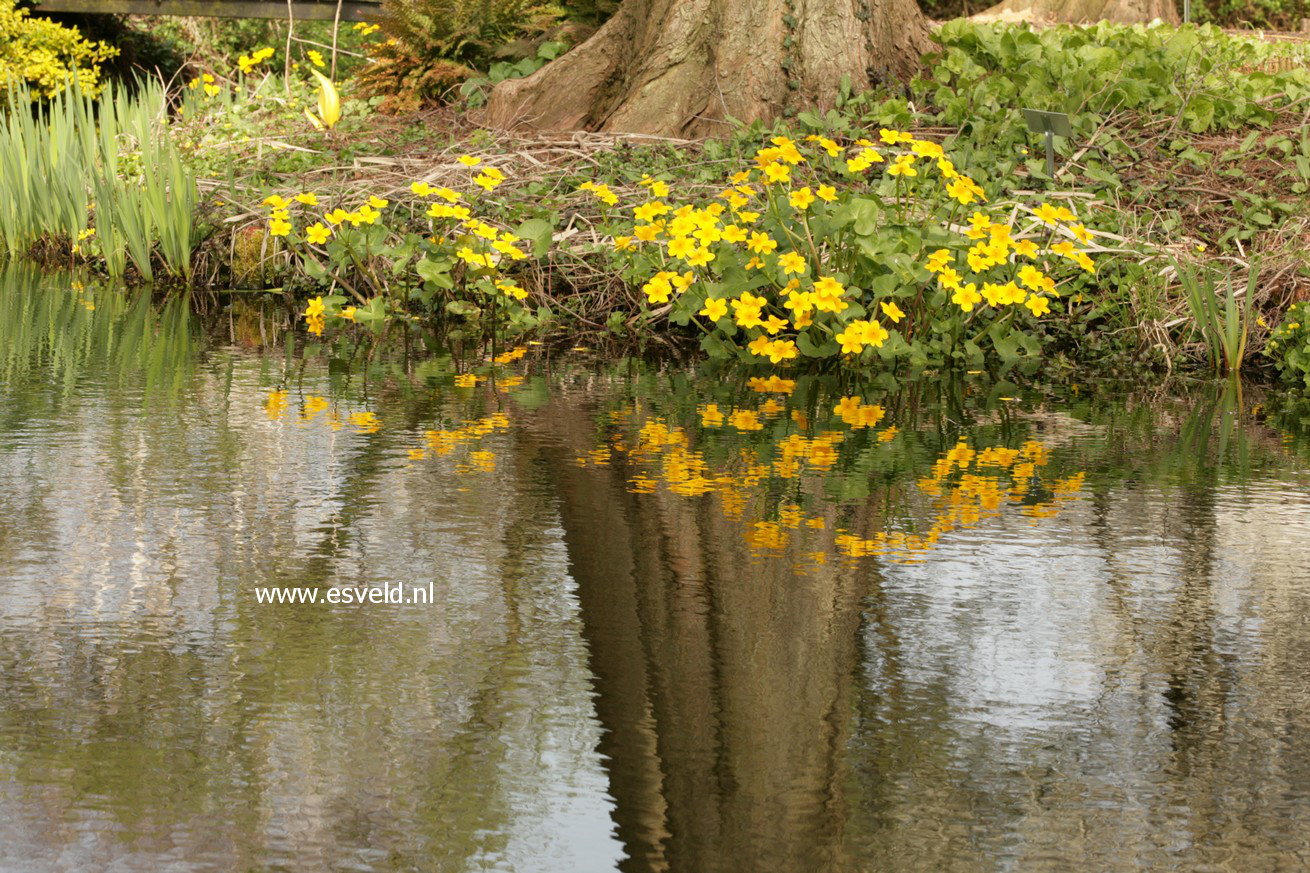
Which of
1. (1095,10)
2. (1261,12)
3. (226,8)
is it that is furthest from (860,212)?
(1261,12)

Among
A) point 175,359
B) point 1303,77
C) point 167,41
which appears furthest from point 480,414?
point 167,41

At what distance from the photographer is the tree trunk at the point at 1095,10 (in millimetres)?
18969

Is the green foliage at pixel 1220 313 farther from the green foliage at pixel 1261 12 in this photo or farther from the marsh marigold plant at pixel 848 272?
the green foliage at pixel 1261 12

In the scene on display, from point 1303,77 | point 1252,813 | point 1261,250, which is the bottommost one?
point 1252,813

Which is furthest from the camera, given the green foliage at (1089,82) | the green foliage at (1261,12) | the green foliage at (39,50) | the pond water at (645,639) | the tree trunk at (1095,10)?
the green foliage at (1261,12)

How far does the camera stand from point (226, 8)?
1658 centimetres

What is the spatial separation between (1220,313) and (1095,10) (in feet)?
44.5

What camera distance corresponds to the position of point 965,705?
2812 millimetres

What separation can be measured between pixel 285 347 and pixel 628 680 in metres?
4.16

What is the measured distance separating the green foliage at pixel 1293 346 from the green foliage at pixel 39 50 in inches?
409

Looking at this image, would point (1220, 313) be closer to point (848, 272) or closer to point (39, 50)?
point (848, 272)

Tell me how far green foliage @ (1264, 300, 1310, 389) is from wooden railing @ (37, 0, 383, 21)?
10716 mm

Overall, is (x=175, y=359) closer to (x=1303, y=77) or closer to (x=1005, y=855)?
(x=1005, y=855)

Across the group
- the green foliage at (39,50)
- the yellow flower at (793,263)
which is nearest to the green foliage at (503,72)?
the green foliage at (39,50)
